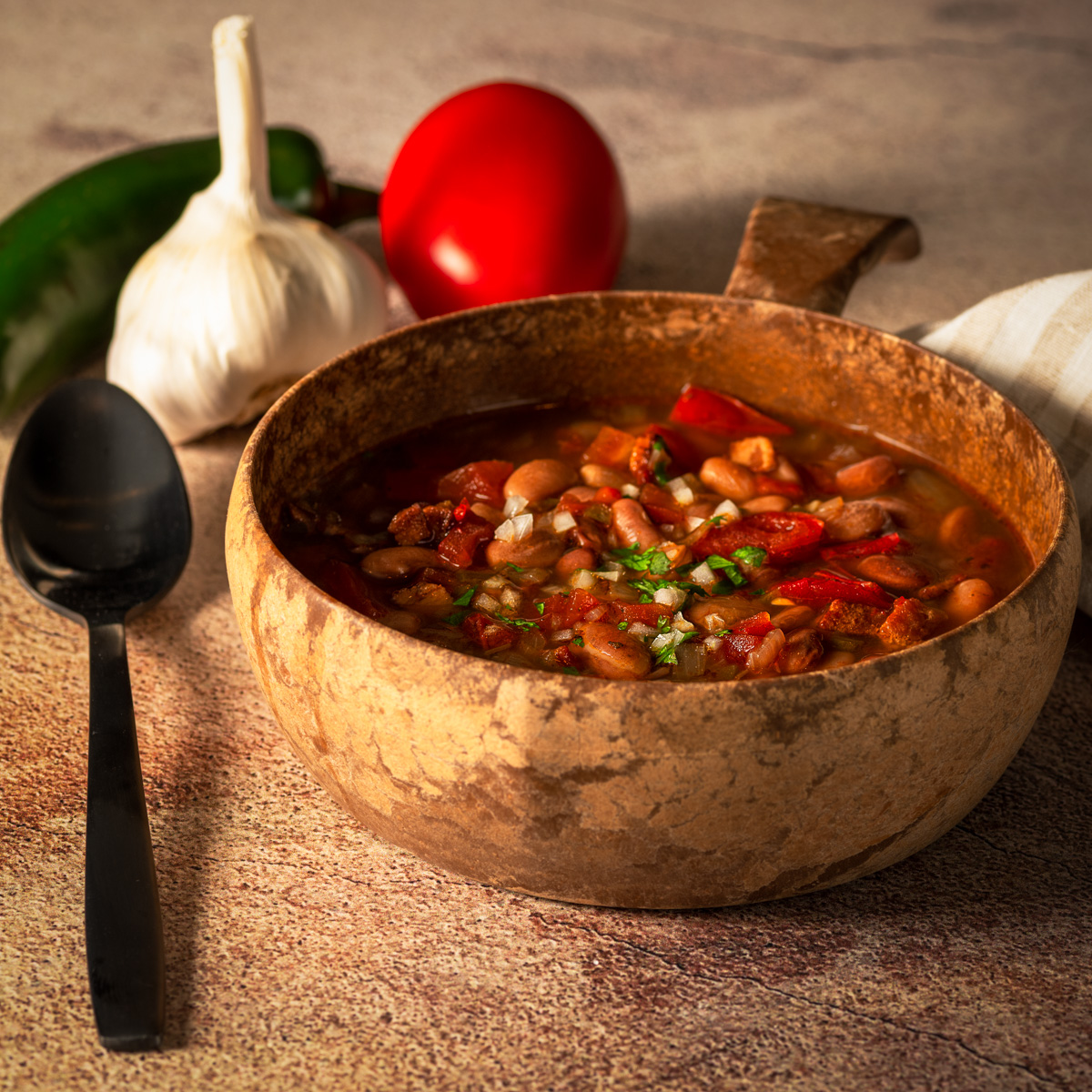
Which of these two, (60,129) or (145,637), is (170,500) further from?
(60,129)

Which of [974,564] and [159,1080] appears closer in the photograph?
[159,1080]

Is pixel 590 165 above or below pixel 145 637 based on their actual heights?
above

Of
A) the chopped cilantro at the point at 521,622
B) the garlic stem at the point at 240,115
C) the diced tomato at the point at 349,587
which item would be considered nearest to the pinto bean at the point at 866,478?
the chopped cilantro at the point at 521,622

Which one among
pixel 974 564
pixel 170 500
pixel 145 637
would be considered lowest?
pixel 145 637

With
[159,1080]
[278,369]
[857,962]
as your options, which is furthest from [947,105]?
[159,1080]

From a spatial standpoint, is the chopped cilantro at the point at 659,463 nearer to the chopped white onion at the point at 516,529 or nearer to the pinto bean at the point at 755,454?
the pinto bean at the point at 755,454

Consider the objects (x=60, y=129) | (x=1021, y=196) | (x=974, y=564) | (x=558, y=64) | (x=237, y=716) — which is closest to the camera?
(x=974, y=564)

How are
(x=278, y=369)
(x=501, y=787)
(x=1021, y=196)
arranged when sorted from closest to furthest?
(x=501, y=787)
(x=278, y=369)
(x=1021, y=196)
